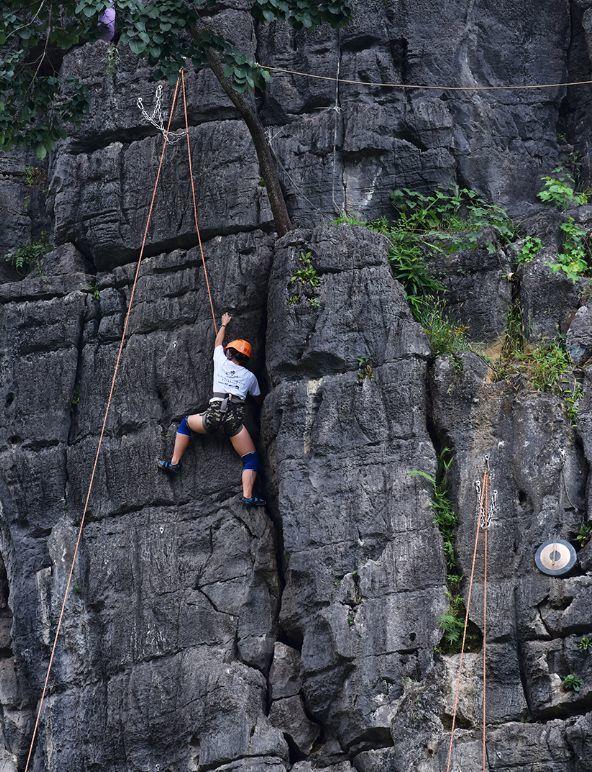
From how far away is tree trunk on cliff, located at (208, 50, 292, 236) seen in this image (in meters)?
15.8

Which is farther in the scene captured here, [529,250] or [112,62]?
[112,62]

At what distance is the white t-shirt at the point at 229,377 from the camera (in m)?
15.3

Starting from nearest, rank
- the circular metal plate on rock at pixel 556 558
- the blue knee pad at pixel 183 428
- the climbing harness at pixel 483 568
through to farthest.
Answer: the climbing harness at pixel 483 568, the circular metal plate on rock at pixel 556 558, the blue knee pad at pixel 183 428

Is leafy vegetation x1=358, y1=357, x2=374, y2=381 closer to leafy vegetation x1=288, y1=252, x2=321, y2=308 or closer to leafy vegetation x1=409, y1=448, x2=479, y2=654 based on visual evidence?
leafy vegetation x1=288, y1=252, x2=321, y2=308

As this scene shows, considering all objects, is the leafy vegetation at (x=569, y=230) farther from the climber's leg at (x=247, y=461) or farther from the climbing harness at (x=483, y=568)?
the climber's leg at (x=247, y=461)

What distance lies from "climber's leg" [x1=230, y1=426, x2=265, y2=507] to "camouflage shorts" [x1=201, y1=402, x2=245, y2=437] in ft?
0.26

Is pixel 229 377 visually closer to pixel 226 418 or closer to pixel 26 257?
pixel 226 418

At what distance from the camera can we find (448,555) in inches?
566

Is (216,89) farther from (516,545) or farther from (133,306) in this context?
(516,545)

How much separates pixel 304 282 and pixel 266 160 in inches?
59.7

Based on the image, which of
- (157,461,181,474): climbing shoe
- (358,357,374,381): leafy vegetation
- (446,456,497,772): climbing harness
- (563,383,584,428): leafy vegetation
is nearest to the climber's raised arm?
(157,461,181,474): climbing shoe

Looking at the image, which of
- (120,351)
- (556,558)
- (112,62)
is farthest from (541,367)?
(112,62)

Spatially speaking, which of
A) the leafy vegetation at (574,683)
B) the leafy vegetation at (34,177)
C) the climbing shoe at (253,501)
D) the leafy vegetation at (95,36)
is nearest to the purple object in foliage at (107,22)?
the leafy vegetation at (95,36)

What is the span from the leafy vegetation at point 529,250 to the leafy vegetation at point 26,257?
205 inches
